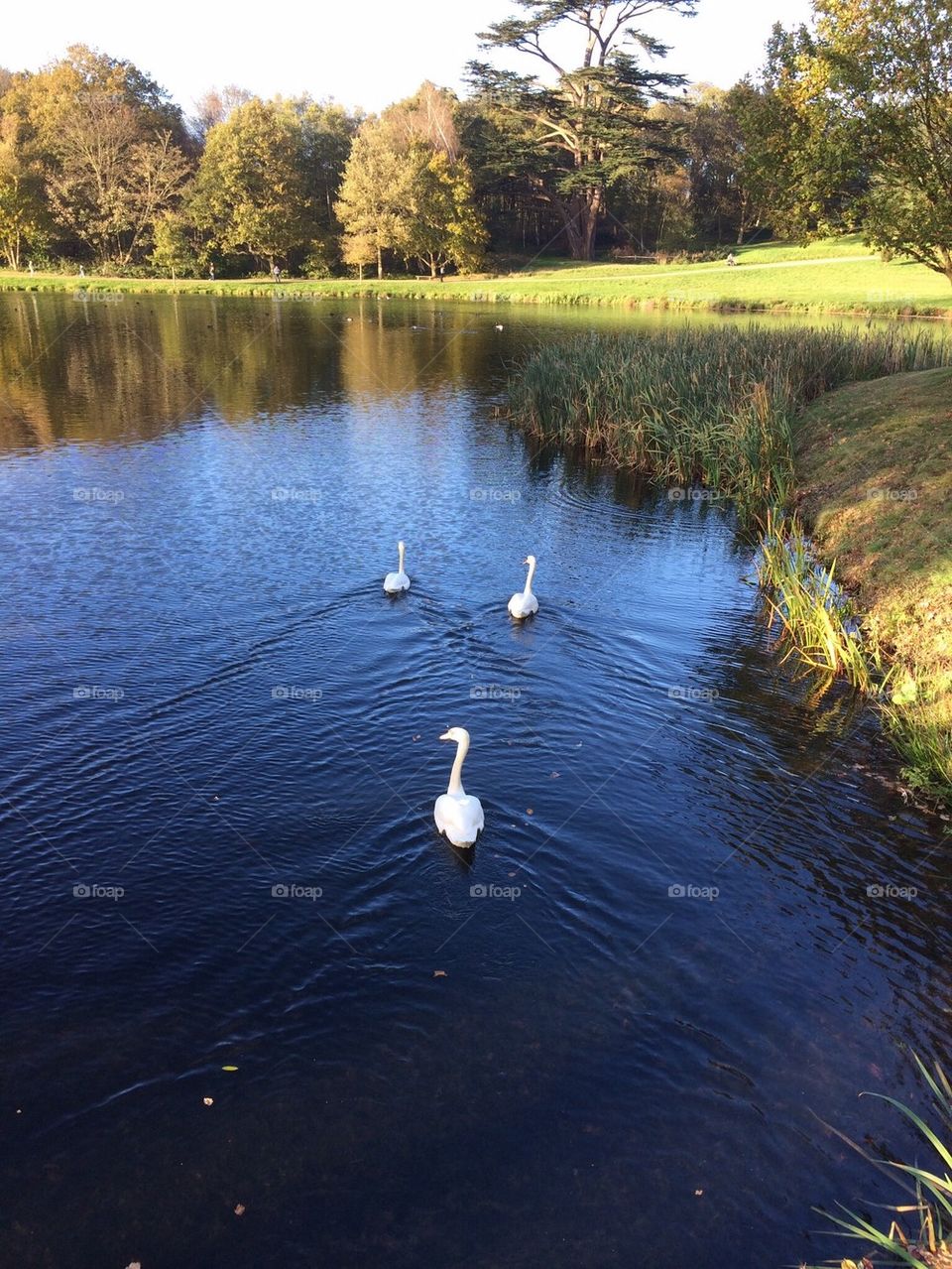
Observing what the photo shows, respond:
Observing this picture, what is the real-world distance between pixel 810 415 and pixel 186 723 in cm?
1832

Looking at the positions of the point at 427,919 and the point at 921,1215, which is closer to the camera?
the point at 921,1215

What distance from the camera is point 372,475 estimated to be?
2355 centimetres

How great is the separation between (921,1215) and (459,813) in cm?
484

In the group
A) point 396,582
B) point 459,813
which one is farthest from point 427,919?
point 396,582

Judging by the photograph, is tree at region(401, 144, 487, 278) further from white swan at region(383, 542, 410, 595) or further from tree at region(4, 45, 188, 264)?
white swan at region(383, 542, 410, 595)

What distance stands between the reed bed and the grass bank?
52 millimetres

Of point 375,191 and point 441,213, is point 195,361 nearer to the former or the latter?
point 375,191

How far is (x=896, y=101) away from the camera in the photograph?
19.2 metres

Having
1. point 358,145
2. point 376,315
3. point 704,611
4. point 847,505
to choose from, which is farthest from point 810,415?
point 358,145

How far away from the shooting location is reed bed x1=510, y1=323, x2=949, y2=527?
840 inches

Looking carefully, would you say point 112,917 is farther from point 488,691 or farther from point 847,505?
point 847,505

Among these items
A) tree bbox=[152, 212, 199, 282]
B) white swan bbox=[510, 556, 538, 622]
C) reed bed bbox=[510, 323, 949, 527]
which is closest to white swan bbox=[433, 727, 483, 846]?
white swan bbox=[510, 556, 538, 622]

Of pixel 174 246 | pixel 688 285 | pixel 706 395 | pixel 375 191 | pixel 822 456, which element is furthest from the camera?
pixel 174 246

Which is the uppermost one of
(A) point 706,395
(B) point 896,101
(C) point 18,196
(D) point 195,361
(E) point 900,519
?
(C) point 18,196
